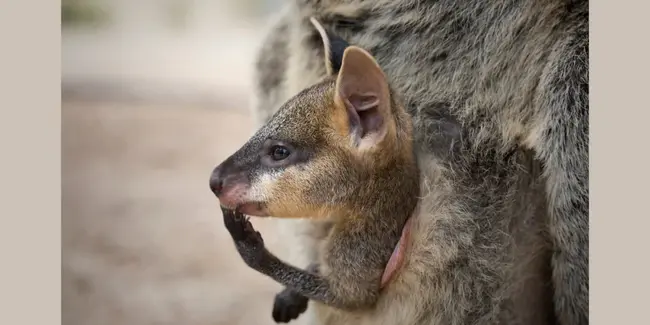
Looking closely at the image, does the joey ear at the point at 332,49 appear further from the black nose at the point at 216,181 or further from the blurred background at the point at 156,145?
the black nose at the point at 216,181

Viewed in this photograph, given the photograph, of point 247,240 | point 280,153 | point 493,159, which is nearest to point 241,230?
point 247,240

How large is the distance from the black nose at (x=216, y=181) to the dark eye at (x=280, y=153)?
8 centimetres

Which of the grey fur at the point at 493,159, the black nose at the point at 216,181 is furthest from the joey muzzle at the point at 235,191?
the grey fur at the point at 493,159

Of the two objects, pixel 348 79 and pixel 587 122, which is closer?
pixel 348 79

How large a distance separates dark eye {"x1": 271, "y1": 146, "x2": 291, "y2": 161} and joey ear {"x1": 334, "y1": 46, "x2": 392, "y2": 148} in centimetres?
9

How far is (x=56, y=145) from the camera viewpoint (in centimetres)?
124

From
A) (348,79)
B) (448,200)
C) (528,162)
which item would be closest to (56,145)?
(348,79)

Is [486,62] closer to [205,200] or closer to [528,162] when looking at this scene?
[528,162]

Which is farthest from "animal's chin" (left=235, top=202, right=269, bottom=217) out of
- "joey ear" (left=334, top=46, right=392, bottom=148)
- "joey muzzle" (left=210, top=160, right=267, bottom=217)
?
"joey ear" (left=334, top=46, right=392, bottom=148)

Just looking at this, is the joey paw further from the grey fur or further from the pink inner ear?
the pink inner ear

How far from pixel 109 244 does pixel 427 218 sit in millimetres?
468

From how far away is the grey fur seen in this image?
3.84 ft

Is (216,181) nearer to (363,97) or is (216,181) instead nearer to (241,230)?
(241,230)

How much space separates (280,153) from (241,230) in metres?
0.13
